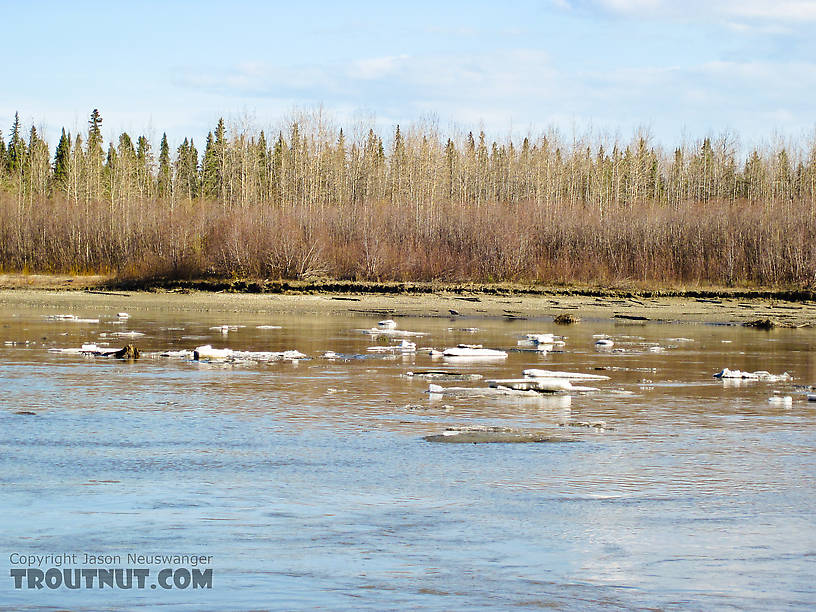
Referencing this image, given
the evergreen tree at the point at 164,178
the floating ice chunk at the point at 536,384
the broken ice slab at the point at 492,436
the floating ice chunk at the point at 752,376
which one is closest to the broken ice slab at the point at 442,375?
the floating ice chunk at the point at 536,384

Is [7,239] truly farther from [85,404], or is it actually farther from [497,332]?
[85,404]

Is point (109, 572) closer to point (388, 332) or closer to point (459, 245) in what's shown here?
point (388, 332)

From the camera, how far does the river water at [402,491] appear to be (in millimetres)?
6250

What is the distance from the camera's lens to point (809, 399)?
1433 centimetres

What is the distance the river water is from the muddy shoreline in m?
17.2

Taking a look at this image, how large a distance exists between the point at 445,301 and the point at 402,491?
2916 centimetres

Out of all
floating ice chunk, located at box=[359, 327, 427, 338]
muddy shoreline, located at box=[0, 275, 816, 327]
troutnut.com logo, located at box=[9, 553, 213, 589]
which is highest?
muddy shoreline, located at box=[0, 275, 816, 327]

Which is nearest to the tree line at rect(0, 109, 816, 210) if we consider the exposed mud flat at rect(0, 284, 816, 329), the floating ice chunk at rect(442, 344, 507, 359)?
Answer: the exposed mud flat at rect(0, 284, 816, 329)

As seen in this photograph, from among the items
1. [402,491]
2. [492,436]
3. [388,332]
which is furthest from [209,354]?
[402,491]

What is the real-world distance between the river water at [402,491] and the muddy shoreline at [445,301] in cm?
1722

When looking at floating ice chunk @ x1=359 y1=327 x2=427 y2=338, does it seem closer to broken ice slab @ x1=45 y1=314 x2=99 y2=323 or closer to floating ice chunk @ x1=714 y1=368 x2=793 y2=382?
broken ice slab @ x1=45 y1=314 x2=99 y2=323

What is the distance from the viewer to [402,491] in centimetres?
865

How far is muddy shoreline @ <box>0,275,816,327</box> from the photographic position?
33.6 m

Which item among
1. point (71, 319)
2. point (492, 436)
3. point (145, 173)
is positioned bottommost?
point (492, 436)
